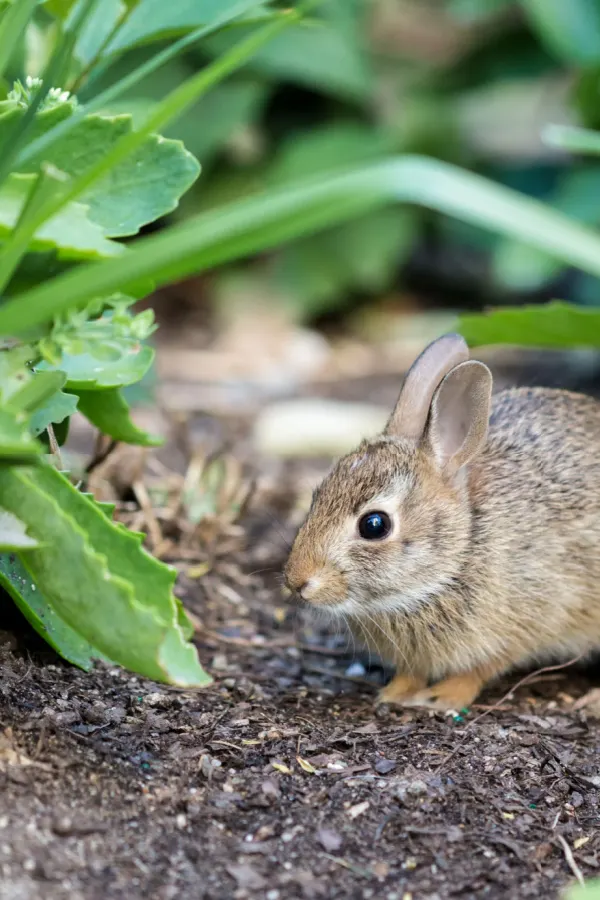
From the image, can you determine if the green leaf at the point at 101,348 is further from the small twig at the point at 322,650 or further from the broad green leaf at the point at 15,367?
the small twig at the point at 322,650

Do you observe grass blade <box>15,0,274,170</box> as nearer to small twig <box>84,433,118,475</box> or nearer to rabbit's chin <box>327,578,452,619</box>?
small twig <box>84,433,118,475</box>

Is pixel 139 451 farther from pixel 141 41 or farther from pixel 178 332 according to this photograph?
pixel 178 332

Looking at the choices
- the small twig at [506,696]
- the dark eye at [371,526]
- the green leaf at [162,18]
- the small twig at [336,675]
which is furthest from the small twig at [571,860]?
the green leaf at [162,18]

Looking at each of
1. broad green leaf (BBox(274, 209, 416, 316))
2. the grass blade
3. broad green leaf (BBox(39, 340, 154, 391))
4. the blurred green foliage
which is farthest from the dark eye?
broad green leaf (BBox(274, 209, 416, 316))

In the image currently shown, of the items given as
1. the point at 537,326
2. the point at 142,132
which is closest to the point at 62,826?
the point at 142,132

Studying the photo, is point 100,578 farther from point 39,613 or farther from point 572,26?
point 572,26

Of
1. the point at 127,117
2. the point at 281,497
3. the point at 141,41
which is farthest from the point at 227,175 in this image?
the point at 127,117
